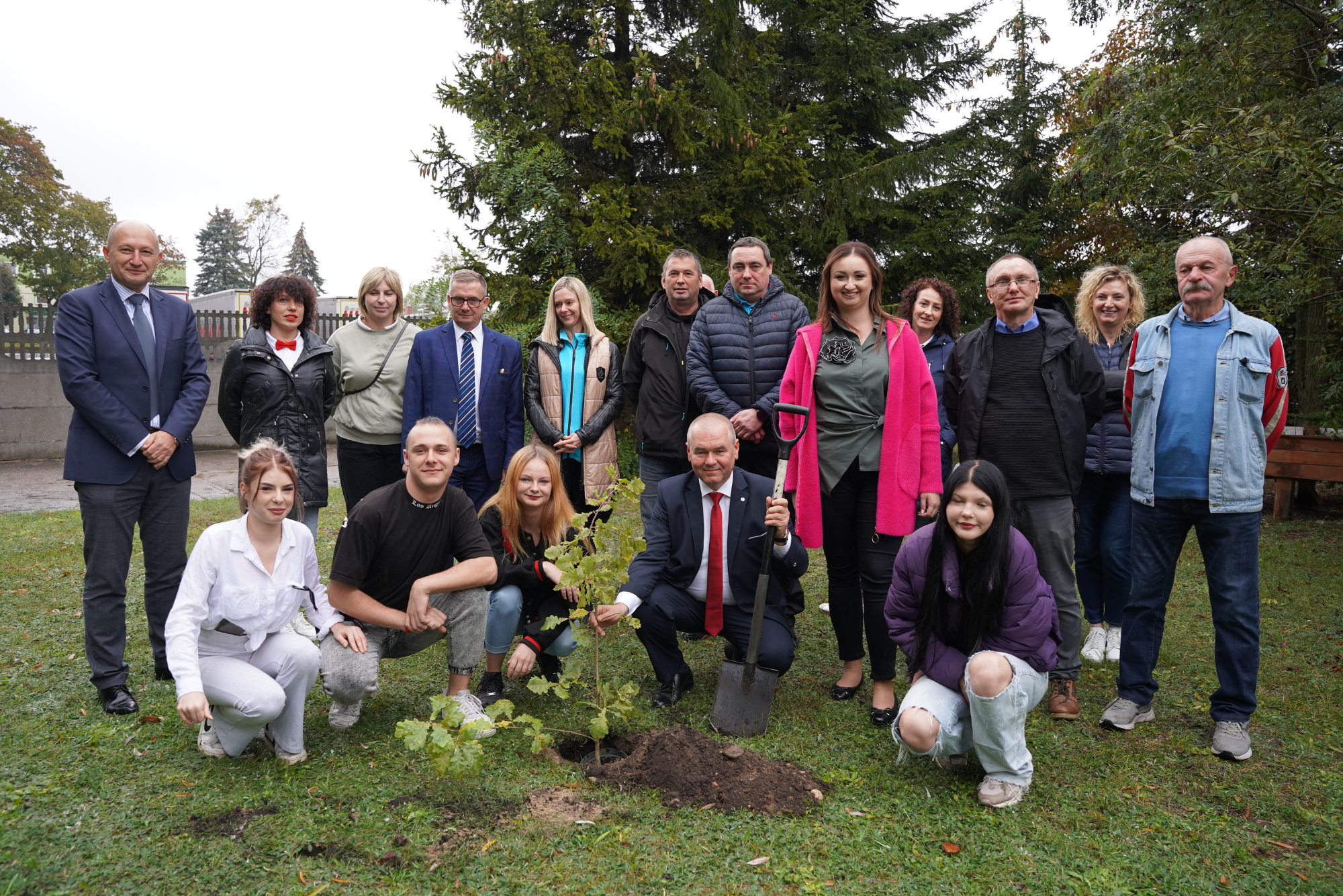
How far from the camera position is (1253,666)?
3.40 metres

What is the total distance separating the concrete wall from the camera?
41.1ft

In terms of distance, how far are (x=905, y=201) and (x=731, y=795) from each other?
12.3 meters

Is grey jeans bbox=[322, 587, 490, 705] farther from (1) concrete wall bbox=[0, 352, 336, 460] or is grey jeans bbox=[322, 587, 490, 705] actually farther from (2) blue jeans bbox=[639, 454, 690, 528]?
(1) concrete wall bbox=[0, 352, 336, 460]

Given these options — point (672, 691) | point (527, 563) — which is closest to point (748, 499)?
point (672, 691)

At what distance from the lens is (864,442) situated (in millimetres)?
3721

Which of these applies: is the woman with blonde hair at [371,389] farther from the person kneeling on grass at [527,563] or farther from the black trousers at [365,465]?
the person kneeling on grass at [527,563]

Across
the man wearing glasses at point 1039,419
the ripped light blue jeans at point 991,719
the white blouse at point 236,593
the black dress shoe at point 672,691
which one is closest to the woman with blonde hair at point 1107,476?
the man wearing glasses at point 1039,419

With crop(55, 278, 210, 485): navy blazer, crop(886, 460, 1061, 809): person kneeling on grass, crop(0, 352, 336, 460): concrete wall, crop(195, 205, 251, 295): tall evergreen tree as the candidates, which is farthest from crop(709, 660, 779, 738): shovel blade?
crop(195, 205, 251, 295): tall evergreen tree

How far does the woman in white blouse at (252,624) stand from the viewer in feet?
9.98

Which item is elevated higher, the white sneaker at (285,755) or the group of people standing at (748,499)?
the group of people standing at (748,499)

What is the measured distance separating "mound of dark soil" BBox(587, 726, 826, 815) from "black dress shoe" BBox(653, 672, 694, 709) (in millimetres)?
522

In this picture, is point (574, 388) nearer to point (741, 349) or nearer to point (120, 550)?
point (741, 349)

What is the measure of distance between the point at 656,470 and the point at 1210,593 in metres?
2.68

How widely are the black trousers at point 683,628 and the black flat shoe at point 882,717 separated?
0.41 meters
